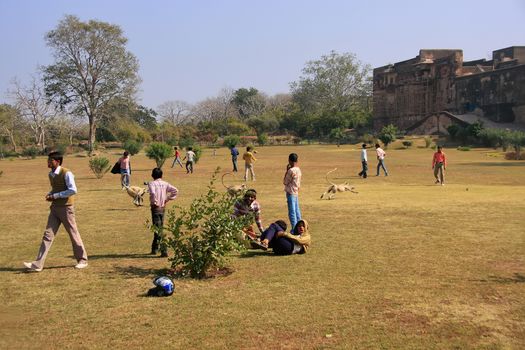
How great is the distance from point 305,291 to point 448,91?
4914 cm

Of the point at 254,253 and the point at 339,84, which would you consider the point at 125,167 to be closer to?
the point at 254,253

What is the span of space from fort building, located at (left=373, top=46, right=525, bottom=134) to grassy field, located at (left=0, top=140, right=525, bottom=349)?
37.4m

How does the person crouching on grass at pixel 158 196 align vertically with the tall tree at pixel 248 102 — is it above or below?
below

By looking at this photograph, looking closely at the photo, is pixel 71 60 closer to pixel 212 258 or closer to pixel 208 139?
pixel 208 139

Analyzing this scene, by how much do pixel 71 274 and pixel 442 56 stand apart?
54.1 meters

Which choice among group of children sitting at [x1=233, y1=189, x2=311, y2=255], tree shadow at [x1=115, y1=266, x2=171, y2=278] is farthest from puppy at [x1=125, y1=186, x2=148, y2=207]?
tree shadow at [x1=115, y1=266, x2=171, y2=278]

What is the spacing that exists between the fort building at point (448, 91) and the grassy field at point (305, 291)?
37.4 m

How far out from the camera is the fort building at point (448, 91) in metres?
44.7

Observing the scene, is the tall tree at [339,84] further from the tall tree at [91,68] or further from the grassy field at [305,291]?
the grassy field at [305,291]

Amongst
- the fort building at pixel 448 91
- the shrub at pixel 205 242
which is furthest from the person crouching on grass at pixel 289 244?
the fort building at pixel 448 91

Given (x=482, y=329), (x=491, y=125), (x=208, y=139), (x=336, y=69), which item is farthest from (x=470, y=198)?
(x=336, y=69)

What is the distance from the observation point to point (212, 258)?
6.13 meters

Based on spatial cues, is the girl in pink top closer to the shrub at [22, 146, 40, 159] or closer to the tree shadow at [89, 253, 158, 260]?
the tree shadow at [89, 253, 158, 260]

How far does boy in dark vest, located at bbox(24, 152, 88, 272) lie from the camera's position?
6551 millimetres
